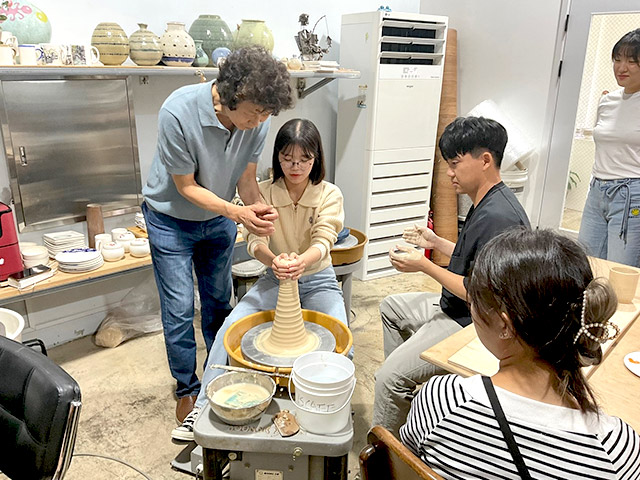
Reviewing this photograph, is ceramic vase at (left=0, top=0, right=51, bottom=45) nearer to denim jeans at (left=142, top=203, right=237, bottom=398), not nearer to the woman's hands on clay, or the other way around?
denim jeans at (left=142, top=203, right=237, bottom=398)

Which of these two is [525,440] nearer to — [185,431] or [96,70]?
[185,431]

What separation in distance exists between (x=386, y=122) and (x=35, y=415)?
2.97 metres

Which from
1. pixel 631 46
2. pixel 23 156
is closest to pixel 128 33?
pixel 23 156

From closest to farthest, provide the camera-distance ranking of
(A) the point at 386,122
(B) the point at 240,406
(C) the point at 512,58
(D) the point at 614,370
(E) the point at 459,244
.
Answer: (D) the point at 614,370
(B) the point at 240,406
(E) the point at 459,244
(A) the point at 386,122
(C) the point at 512,58

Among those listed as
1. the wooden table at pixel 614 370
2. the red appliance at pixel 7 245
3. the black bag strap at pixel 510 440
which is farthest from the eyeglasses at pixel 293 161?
the red appliance at pixel 7 245

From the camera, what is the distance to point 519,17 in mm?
3721

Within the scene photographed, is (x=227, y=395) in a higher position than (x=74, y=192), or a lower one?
lower

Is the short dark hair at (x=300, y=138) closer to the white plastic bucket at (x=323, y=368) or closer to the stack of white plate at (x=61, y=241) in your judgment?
the white plastic bucket at (x=323, y=368)

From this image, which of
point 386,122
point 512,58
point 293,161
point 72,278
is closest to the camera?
point 293,161

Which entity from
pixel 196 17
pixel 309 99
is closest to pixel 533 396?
pixel 196 17

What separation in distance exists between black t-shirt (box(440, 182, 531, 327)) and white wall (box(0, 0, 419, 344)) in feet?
6.45

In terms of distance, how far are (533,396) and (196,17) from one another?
2808 mm

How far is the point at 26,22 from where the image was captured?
2326 millimetres

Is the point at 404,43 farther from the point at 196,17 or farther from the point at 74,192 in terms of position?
the point at 74,192
